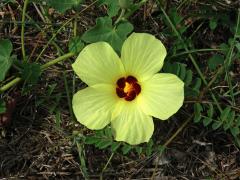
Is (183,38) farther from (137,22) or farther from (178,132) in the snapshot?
(178,132)

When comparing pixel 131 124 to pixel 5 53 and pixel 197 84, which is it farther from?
pixel 5 53

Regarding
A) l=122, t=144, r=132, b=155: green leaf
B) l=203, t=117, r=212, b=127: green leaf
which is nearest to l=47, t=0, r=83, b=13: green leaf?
l=122, t=144, r=132, b=155: green leaf

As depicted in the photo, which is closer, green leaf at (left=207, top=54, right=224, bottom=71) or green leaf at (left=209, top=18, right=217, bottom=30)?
green leaf at (left=207, top=54, right=224, bottom=71)

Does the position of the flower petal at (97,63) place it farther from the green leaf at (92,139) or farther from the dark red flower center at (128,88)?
the green leaf at (92,139)

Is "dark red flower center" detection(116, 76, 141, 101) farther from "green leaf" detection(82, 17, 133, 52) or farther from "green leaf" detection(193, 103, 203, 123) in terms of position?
"green leaf" detection(193, 103, 203, 123)

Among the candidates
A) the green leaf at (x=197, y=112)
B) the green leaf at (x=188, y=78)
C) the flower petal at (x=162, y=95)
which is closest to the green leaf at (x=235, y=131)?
the green leaf at (x=197, y=112)
